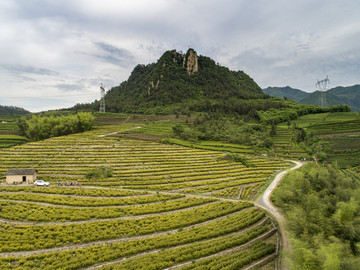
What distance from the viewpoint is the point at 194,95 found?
184875mm

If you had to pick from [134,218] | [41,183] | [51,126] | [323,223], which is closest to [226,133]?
[134,218]

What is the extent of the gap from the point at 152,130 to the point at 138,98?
105437 millimetres

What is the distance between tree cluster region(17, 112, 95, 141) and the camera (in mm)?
88000

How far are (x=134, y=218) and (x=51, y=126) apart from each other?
271 ft

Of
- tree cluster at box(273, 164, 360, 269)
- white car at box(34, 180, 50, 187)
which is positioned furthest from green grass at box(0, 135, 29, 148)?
tree cluster at box(273, 164, 360, 269)

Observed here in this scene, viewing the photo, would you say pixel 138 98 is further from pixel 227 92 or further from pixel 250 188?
pixel 250 188

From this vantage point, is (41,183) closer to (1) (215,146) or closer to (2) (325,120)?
(1) (215,146)

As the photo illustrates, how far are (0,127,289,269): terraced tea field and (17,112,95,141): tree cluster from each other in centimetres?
3178

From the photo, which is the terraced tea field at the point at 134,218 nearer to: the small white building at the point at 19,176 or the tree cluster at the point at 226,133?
the small white building at the point at 19,176

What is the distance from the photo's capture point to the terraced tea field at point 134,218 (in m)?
21.2

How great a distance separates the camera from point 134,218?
30172 mm

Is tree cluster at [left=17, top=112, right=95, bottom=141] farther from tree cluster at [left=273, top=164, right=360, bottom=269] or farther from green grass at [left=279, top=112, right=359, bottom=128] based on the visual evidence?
green grass at [left=279, top=112, right=359, bottom=128]

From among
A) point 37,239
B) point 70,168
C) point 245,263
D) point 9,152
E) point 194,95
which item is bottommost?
point 245,263

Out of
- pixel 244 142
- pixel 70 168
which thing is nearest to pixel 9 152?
pixel 70 168
